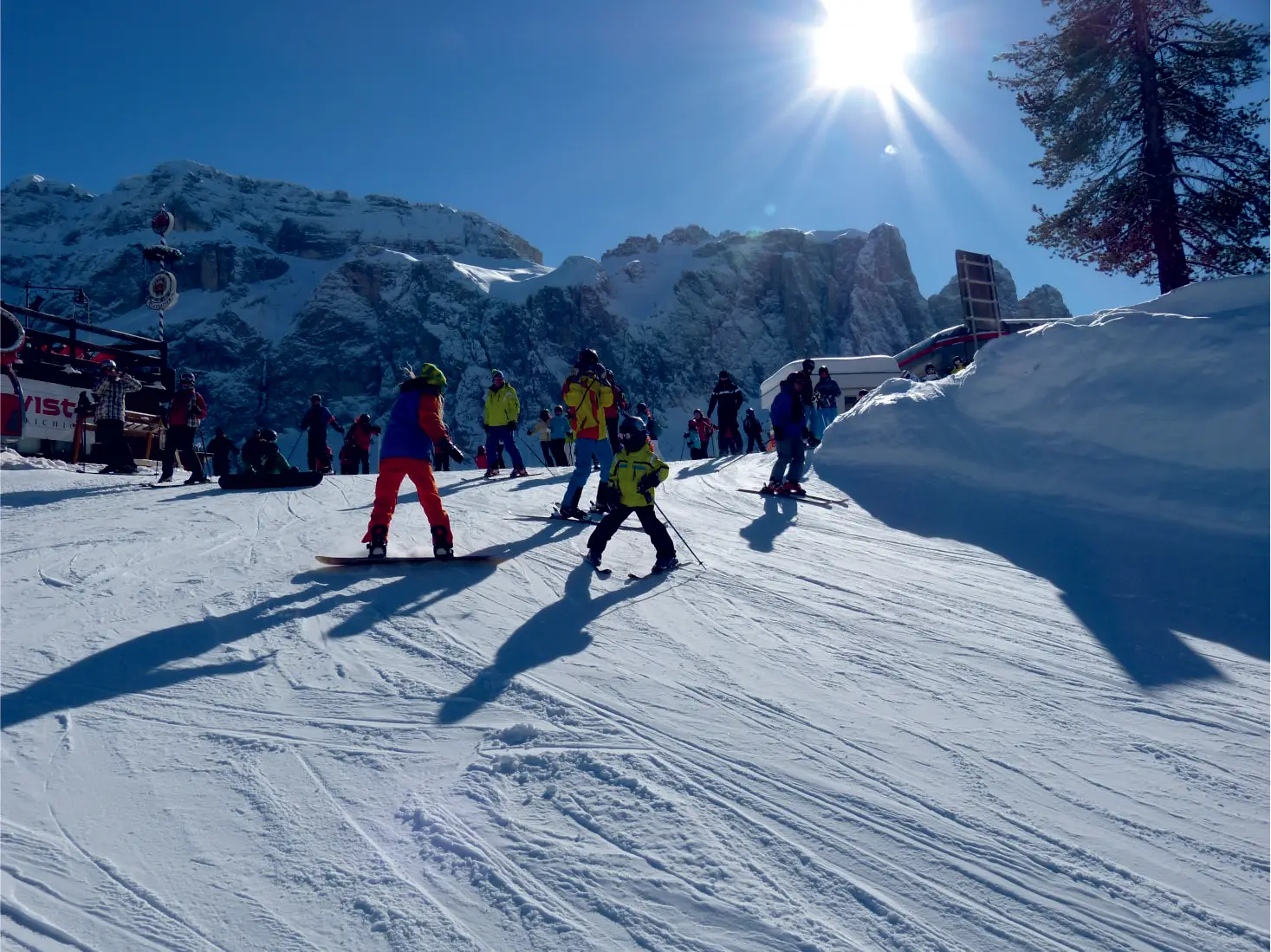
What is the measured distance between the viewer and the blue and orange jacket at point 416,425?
583 centimetres

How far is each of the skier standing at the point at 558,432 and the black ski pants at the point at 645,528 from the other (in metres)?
9.26

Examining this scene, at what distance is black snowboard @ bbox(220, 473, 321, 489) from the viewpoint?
1037 cm

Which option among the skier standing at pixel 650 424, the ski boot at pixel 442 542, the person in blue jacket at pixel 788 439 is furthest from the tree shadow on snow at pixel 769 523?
the ski boot at pixel 442 542

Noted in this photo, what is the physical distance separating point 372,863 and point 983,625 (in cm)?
390

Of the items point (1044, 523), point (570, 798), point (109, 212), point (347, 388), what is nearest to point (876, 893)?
point (570, 798)

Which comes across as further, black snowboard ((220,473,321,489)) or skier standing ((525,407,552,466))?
skier standing ((525,407,552,466))

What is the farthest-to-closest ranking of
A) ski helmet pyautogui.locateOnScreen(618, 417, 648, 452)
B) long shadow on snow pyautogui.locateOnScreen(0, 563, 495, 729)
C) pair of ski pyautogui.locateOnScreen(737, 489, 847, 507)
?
pair of ski pyautogui.locateOnScreen(737, 489, 847, 507) < ski helmet pyautogui.locateOnScreen(618, 417, 648, 452) < long shadow on snow pyautogui.locateOnScreen(0, 563, 495, 729)

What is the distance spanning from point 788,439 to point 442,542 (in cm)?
539

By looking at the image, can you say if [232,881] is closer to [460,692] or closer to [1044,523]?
[460,692]

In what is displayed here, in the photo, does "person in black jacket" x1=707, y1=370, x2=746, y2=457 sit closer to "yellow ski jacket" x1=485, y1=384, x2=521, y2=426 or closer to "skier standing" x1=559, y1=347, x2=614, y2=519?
"yellow ski jacket" x1=485, y1=384, x2=521, y2=426

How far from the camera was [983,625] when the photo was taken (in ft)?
15.4

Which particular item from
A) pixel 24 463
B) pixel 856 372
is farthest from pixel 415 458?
pixel 856 372

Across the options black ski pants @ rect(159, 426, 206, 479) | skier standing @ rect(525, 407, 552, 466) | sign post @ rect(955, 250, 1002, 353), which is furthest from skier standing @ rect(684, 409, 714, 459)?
black ski pants @ rect(159, 426, 206, 479)

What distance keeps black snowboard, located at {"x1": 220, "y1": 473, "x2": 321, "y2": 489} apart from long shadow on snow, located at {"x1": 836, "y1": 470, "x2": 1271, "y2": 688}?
7.72 meters
